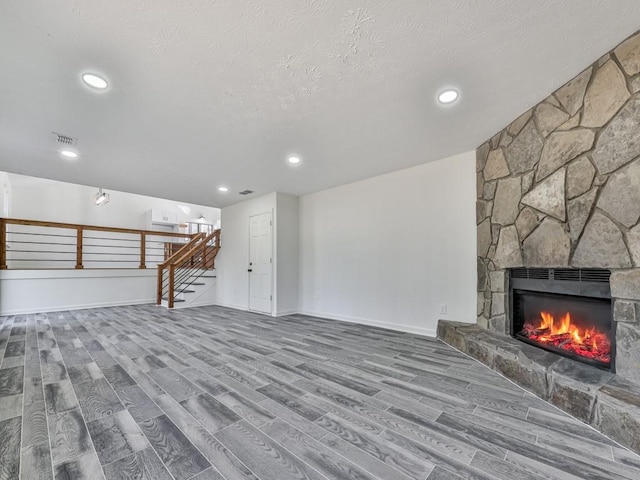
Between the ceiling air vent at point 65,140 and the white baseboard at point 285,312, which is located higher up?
the ceiling air vent at point 65,140

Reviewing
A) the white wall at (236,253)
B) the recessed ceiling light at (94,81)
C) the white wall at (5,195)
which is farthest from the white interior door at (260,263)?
the white wall at (5,195)

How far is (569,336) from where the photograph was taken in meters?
2.30

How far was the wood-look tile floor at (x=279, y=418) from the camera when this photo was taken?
4.30 feet

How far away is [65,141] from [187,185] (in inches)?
74.6

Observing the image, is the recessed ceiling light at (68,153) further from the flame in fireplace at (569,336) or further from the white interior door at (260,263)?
the flame in fireplace at (569,336)

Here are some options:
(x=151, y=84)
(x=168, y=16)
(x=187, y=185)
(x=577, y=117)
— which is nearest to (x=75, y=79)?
(x=151, y=84)

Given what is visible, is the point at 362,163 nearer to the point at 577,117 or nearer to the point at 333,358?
the point at 577,117

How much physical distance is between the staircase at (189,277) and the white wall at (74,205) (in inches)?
118

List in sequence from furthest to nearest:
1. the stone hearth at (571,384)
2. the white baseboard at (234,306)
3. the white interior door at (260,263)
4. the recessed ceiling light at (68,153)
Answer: the white baseboard at (234,306)
the white interior door at (260,263)
the recessed ceiling light at (68,153)
the stone hearth at (571,384)

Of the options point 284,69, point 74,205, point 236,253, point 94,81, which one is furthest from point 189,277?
point 284,69

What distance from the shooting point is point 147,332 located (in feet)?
12.8

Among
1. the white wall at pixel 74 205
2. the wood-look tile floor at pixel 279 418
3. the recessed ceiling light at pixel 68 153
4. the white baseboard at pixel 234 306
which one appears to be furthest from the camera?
the white wall at pixel 74 205

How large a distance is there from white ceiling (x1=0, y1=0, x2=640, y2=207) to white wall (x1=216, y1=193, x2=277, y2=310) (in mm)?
2515

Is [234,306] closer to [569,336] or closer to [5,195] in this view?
[569,336]
